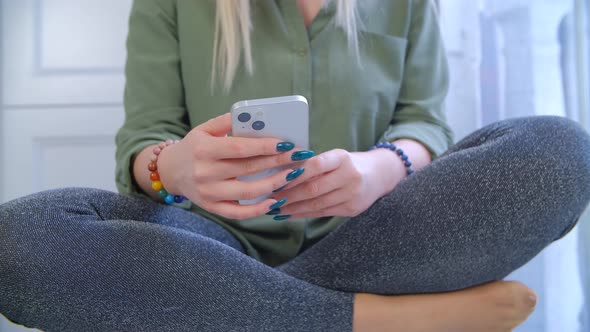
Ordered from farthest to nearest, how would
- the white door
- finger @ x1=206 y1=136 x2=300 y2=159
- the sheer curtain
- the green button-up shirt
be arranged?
the white door → the sheer curtain → the green button-up shirt → finger @ x1=206 y1=136 x2=300 y2=159

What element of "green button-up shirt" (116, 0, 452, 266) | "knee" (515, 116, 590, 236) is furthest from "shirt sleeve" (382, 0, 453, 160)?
"knee" (515, 116, 590, 236)

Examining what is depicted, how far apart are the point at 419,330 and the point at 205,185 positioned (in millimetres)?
258

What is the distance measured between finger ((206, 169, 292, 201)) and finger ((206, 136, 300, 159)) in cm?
2

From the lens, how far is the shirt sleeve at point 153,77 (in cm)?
71

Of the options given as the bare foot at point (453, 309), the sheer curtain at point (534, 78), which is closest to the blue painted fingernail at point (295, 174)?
the bare foot at point (453, 309)

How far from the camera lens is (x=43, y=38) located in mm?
1118

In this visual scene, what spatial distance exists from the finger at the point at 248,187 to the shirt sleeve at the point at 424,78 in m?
0.30

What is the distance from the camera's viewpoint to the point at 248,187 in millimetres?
485

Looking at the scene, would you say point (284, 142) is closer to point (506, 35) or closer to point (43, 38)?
point (506, 35)

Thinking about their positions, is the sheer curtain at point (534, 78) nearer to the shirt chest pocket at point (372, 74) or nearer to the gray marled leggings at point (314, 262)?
the shirt chest pocket at point (372, 74)

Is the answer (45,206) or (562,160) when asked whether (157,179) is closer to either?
(45,206)

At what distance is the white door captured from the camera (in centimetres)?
111

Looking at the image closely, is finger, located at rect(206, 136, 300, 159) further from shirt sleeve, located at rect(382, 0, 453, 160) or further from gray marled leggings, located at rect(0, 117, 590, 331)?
shirt sleeve, located at rect(382, 0, 453, 160)

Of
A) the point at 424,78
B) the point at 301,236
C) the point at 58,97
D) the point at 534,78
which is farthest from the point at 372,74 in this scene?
the point at 58,97
